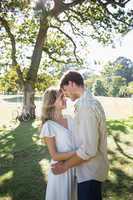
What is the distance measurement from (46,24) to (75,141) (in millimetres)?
19887

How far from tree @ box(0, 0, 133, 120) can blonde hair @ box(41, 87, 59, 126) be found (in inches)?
555

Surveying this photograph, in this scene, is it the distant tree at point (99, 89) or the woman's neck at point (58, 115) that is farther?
the distant tree at point (99, 89)

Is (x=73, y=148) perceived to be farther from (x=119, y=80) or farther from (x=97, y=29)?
(x=119, y=80)

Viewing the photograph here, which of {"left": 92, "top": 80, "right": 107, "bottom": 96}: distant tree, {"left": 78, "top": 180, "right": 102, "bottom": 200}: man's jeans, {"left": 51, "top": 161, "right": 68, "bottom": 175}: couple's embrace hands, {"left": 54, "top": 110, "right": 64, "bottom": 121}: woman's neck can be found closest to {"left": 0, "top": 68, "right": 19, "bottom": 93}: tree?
{"left": 54, "top": 110, "right": 64, "bottom": 121}: woman's neck

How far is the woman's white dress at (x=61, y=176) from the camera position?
415cm

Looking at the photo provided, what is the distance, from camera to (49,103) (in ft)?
13.7

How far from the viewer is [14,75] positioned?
1046 inches

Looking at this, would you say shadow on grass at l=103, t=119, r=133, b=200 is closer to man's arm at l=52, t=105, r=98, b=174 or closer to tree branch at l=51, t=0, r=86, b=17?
man's arm at l=52, t=105, r=98, b=174

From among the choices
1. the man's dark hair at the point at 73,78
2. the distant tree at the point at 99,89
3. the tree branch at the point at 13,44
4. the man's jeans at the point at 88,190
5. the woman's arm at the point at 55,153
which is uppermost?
the tree branch at the point at 13,44

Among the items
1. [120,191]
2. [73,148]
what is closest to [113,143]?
[120,191]

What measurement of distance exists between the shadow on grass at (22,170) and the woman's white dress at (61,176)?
278 cm

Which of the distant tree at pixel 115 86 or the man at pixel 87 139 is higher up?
the man at pixel 87 139

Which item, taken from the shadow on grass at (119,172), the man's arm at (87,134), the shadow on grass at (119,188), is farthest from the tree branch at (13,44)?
the man's arm at (87,134)

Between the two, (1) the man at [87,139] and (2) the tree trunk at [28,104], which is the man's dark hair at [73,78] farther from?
(2) the tree trunk at [28,104]
